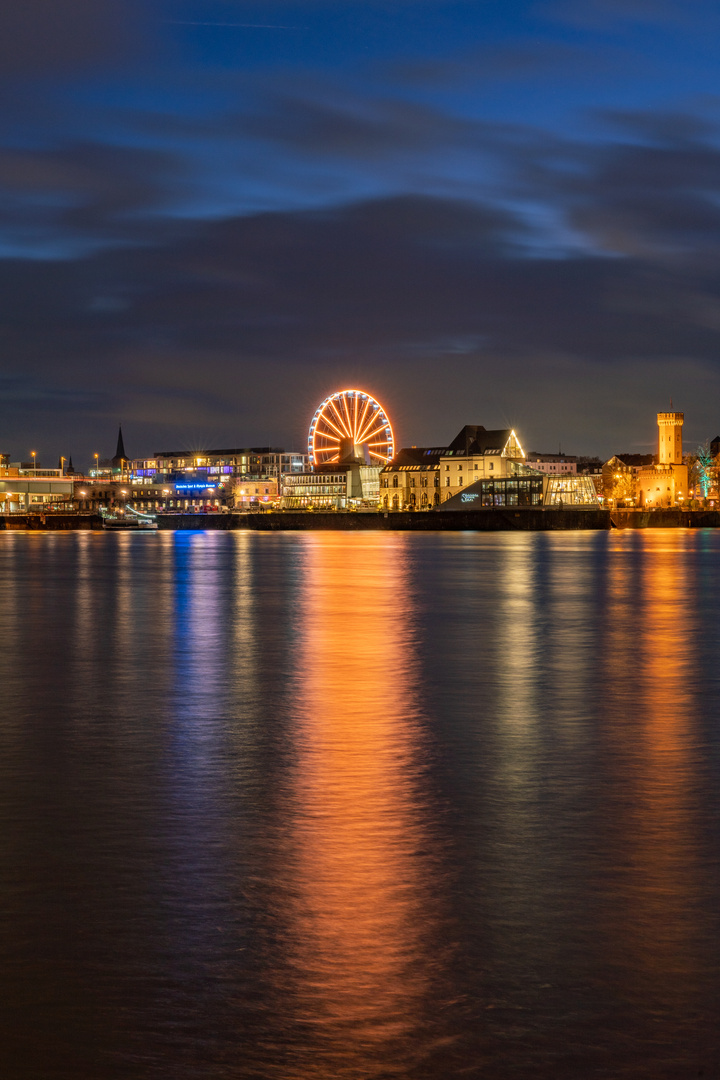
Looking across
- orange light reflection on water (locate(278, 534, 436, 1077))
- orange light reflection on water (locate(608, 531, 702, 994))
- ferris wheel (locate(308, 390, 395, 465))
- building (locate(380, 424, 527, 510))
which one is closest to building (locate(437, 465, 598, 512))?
building (locate(380, 424, 527, 510))

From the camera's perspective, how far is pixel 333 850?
31.0ft

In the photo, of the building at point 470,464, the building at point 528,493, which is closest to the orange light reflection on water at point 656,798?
Answer: the building at point 528,493

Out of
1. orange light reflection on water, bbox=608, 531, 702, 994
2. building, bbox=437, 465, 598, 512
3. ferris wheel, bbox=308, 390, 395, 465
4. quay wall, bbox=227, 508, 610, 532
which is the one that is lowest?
orange light reflection on water, bbox=608, 531, 702, 994

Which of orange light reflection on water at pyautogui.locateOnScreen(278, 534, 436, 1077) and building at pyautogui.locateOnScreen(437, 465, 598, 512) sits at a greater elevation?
building at pyautogui.locateOnScreen(437, 465, 598, 512)

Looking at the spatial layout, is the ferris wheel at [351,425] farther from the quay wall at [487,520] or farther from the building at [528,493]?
the building at [528,493]

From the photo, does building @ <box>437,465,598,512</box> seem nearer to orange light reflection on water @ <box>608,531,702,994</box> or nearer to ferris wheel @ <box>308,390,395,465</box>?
ferris wheel @ <box>308,390,395,465</box>

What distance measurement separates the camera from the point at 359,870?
8875 millimetres

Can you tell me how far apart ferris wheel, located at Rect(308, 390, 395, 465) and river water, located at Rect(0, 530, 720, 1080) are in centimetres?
13489

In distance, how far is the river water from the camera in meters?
6.03

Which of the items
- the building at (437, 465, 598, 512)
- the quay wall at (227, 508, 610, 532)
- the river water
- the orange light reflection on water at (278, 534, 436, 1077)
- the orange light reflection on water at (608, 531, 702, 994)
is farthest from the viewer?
the building at (437, 465, 598, 512)

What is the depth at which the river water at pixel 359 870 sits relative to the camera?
6031 mm

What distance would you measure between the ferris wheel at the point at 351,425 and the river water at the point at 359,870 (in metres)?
135

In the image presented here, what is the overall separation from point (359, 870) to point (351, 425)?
149862mm

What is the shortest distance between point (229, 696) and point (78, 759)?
5.14m
